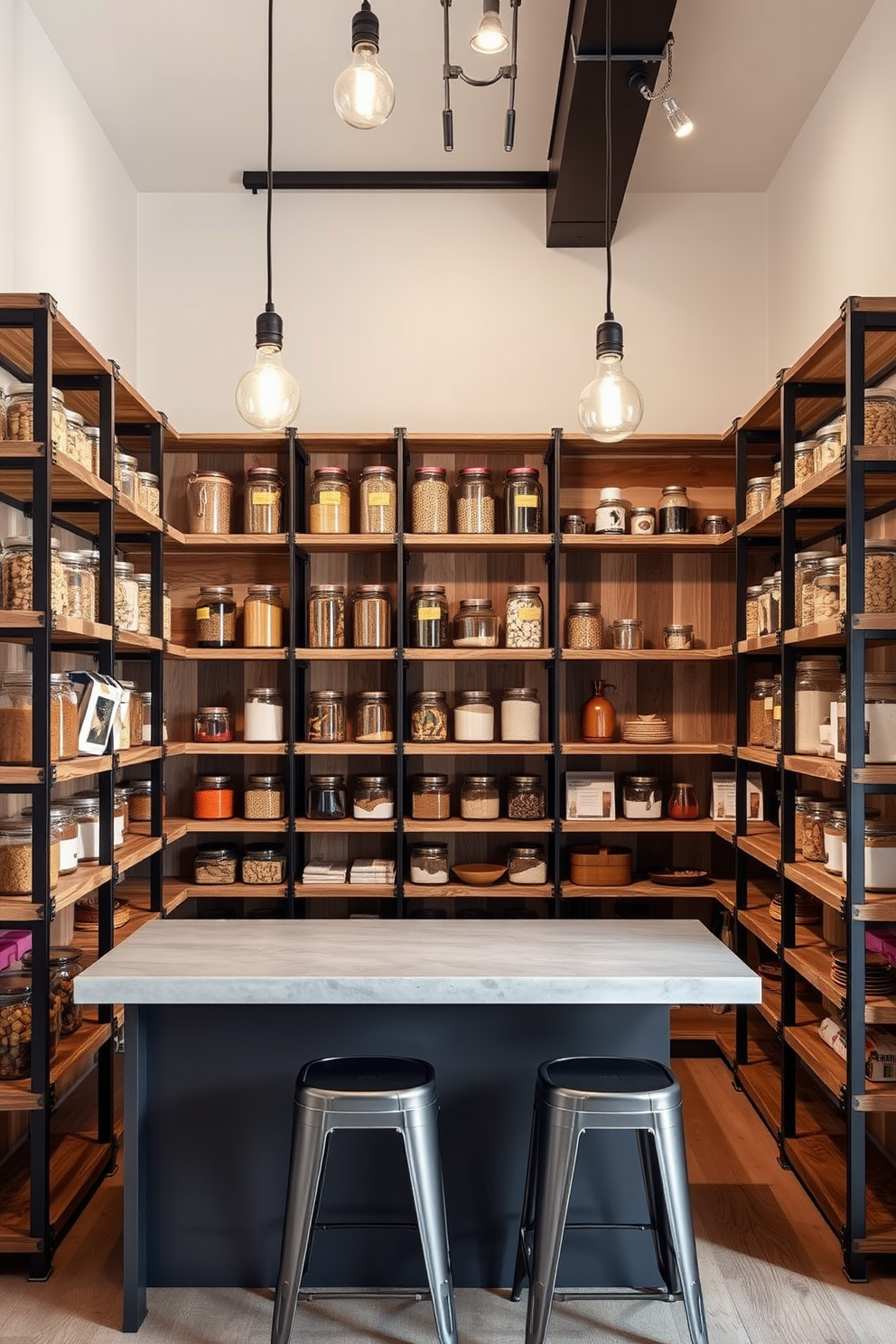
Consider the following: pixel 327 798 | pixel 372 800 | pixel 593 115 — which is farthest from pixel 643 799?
pixel 593 115

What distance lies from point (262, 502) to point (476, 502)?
0.75 metres

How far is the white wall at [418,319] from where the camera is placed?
12.9 feet

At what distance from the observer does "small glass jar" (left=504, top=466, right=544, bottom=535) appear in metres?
3.64

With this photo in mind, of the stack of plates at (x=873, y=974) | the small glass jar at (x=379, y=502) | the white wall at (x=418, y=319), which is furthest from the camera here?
the white wall at (x=418, y=319)

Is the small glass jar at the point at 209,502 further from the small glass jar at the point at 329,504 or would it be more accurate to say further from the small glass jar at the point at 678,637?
the small glass jar at the point at 678,637

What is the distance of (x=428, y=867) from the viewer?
11.9 feet

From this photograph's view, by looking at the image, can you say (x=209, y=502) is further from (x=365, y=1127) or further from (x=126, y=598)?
(x=365, y=1127)

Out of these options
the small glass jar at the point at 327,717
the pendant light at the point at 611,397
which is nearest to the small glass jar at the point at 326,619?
the small glass jar at the point at 327,717

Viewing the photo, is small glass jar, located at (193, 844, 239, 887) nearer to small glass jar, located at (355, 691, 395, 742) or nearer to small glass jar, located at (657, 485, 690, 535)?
small glass jar, located at (355, 691, 395, 742)

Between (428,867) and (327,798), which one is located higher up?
(327,798)

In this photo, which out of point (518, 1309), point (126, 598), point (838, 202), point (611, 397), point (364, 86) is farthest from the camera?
point (838, 202)

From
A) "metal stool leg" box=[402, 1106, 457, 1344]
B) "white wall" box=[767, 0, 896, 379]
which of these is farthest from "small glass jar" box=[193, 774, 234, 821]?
"white wall" box=[767, 0, 896, 379]

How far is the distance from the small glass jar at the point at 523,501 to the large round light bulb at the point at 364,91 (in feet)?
6.13

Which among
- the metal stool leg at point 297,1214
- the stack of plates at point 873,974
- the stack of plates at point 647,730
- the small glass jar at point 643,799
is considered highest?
the stack of plates at point 647,730
